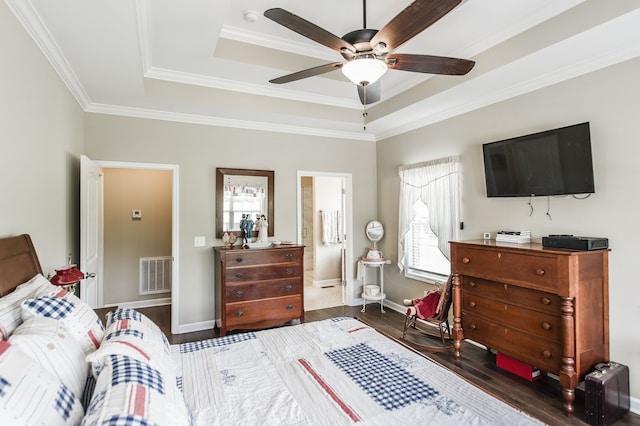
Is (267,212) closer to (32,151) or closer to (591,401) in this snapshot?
(32,151)

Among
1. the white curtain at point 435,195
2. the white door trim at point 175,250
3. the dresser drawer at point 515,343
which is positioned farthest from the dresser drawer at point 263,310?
the dresser drawer at point 515,343

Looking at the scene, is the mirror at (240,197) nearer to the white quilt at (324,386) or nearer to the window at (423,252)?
the window at (423,252)

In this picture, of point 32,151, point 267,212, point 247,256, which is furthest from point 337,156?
point 32,151

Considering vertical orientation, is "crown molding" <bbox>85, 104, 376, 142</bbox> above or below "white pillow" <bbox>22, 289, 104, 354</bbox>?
above

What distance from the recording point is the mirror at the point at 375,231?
5082 mm

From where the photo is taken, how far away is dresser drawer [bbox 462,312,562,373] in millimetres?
2520

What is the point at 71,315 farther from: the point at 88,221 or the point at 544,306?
the point at 544,306

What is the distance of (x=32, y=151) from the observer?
2164mm

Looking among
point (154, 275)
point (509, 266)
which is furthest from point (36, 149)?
point (509, 266)

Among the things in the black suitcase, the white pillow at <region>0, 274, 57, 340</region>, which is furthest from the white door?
the black suitcase

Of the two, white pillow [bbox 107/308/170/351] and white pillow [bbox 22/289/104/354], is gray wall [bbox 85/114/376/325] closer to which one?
white pillow [bbox 107/308/170/351]

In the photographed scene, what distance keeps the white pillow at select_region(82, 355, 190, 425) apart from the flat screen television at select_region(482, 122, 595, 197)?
3.08 metres

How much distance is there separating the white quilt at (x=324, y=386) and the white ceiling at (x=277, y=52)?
7.15 feet

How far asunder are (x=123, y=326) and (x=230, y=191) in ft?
9.23
